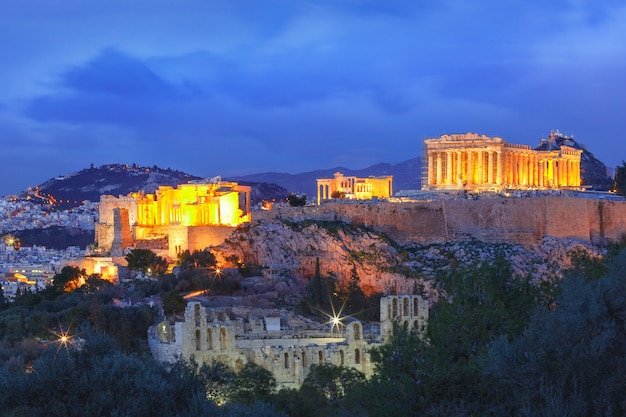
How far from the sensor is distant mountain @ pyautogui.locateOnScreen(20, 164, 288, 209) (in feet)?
407

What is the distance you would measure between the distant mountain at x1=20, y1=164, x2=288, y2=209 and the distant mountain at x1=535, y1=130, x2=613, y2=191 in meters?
38.9

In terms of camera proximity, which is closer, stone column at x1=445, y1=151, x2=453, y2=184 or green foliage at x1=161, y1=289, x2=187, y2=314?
green foliage at x1=161, y1=289, x2=187, y2=314

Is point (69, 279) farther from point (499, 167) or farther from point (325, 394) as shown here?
point (499, 167)

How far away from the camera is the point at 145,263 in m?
53.4

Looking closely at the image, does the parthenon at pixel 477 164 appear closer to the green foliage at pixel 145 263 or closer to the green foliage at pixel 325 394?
the green foliage at pixel 145 263

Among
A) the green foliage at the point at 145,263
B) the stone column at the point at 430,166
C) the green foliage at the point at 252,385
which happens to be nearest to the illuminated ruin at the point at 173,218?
the green foliage at the point at 145,263

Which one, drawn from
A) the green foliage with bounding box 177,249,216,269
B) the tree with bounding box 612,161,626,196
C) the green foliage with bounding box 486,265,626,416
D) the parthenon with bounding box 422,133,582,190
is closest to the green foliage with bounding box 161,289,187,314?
the green foliage with bounding box 177,249,216,269

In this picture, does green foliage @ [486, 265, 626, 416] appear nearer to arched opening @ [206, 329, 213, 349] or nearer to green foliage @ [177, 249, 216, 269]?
arched opening @ [206, 329, 213, 349]

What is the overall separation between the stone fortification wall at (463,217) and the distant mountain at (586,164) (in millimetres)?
20244

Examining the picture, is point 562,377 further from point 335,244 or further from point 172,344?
point 335,244

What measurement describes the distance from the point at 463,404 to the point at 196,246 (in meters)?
38.5

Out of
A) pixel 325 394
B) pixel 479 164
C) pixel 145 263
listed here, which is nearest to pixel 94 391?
pixel 325 394

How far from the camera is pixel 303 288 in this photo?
5012 cm

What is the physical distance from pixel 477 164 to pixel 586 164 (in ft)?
82.2
